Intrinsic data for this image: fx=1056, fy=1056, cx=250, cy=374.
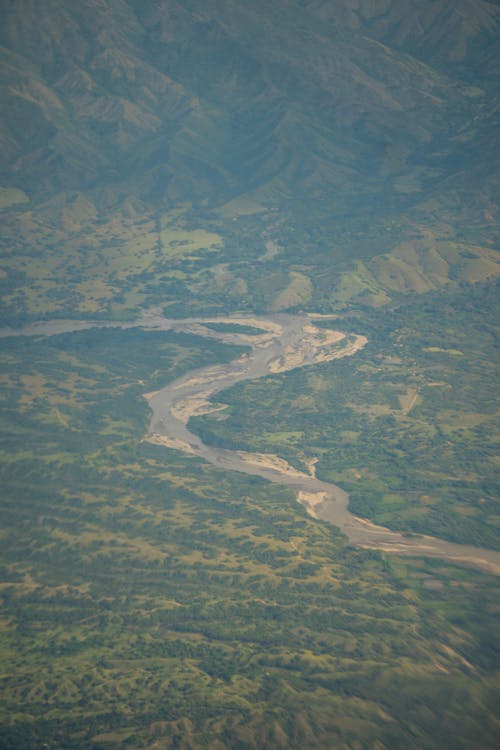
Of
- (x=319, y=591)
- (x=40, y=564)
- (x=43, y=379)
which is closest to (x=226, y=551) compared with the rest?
(x=319, y=591)

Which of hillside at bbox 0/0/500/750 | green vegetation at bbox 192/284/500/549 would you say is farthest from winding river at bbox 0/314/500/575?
green vegetation at bbox 192/284/500/549

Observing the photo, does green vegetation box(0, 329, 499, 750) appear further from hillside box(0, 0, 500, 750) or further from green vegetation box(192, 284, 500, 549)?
green vegetation box(192, 284, 500, 549)

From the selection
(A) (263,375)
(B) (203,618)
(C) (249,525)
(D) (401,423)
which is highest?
(D) (401,423)

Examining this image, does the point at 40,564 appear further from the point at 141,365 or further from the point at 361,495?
the point at 141,365

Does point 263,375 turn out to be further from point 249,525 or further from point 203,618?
point 203,618

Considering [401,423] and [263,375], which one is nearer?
[401,423]

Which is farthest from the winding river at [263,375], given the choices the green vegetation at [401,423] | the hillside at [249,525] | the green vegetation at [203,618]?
the green vegetation at [203,618]

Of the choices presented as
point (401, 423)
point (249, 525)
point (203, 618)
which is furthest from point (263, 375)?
point (203, 618)
